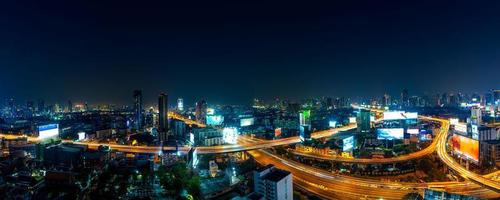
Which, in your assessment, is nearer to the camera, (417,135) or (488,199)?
(488,199)

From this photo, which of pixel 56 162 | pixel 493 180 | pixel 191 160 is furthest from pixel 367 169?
pixel 56 162

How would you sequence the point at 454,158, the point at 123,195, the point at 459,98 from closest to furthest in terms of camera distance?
1. the point at 123,195
2. the point at 454,158
3. the point at 459,98

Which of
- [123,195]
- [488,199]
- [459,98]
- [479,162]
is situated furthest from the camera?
[459,98]

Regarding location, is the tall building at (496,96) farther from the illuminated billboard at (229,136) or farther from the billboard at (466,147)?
the illuminated billboard at (229,136)

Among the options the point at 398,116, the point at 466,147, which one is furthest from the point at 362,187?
the point at 398,116

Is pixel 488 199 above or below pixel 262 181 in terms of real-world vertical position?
below

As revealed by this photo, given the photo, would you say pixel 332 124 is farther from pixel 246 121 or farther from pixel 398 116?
pixel 246 121

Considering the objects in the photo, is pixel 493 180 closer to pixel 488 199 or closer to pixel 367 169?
pixel 488 199
